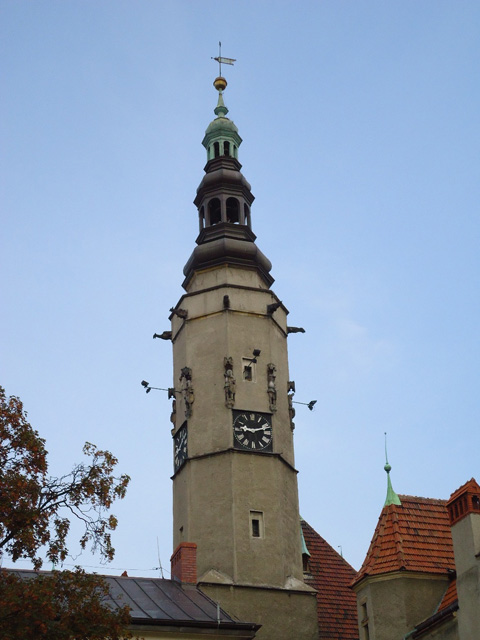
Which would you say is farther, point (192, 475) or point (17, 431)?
point (192, 475)

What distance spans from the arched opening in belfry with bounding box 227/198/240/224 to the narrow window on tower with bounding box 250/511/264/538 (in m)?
12.7

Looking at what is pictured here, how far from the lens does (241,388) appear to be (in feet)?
122

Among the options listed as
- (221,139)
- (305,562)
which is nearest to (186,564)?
(305,562)

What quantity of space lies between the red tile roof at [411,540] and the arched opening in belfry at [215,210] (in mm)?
15494

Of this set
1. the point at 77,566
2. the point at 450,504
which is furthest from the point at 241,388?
the point at 77,566

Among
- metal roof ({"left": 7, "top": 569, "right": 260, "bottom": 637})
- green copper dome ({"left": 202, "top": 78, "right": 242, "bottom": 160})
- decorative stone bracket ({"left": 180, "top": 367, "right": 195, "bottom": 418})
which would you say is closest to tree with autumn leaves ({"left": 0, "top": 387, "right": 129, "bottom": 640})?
metal roof ({"left": 7, "top": 569, "right": 260, "bottom": 637})

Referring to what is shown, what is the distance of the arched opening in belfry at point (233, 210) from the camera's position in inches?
1697

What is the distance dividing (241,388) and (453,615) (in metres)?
12.9

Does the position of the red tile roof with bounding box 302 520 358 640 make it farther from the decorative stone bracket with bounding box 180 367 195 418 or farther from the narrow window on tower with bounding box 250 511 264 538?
the decorative stone bracket with bounding box 180 367 195 418

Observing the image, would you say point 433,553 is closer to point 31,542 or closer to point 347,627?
point 347,627

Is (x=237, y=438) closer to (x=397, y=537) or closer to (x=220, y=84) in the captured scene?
(x=397, y=537)

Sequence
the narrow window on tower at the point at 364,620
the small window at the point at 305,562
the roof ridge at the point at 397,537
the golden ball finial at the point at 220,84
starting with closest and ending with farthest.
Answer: the roof ridge at the point at 397,537 → the narrow window on tower at the point at 364,620 → the small window at the point at 305,562 → the golden ball finial at the point at 220,84

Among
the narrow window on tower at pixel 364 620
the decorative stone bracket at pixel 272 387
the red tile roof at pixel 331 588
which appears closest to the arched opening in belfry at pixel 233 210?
the decorative stone bracket at pixel 272 387

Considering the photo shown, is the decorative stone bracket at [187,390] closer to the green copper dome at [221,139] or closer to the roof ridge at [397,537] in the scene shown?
the roof ridge at [397,537]
